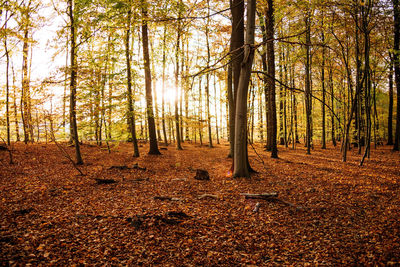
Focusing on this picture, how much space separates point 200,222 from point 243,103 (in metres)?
4.26

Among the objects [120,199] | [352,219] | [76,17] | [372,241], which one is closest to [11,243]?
[120,199]

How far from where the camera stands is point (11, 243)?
10.5 feet

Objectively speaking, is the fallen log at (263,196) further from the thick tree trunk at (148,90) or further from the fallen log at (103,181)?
the thick tree trunk at (148,90)

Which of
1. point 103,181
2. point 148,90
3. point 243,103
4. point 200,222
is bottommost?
point 200,222

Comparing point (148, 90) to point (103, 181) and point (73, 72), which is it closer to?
point (73, 72)

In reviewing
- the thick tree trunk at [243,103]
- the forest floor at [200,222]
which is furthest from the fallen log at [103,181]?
the thick tree trunk at [243,103]

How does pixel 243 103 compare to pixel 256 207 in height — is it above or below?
above

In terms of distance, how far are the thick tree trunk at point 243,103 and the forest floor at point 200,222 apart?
0.69 meters

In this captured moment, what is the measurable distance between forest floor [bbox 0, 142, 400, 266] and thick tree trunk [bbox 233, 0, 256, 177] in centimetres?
69

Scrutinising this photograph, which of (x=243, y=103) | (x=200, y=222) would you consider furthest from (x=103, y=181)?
(x=243, y=103)

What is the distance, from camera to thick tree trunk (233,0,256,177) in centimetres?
638

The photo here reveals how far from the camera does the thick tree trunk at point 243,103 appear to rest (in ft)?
20.9

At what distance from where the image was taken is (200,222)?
4270 mm

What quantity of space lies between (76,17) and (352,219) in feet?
40.5
